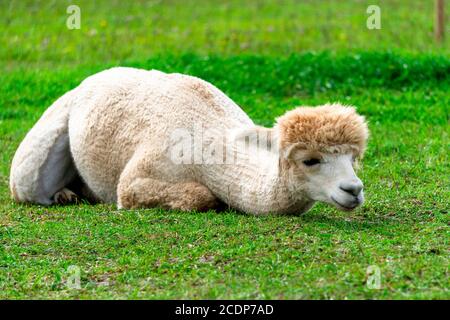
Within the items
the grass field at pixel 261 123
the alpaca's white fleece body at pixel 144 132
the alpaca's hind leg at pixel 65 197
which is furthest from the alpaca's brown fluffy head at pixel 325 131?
the alpaca's hind leg at pixel 65 197

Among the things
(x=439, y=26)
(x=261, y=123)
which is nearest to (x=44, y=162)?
(x=261, y=123)

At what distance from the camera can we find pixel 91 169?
872 cm

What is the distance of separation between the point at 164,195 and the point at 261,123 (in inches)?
140

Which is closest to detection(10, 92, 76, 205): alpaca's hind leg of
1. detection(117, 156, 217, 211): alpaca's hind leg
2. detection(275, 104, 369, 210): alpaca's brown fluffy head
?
detection(117, 156, 217, 211): alpaca's hind leg

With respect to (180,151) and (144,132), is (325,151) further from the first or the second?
(144,132)

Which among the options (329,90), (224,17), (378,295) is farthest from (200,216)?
(224,17)

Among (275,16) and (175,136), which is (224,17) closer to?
(275,16)

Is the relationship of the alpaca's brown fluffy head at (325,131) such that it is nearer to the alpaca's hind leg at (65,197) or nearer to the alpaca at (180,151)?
the alpaca at (180,151)

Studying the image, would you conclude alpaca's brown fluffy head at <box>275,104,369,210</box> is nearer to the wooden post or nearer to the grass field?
the grass field

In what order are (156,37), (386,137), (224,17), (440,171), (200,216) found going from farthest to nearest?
(224,17) < (156,37) < (386,137) < (440,171) < (200,216)

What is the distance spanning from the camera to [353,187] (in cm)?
701

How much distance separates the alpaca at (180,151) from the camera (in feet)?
23.7

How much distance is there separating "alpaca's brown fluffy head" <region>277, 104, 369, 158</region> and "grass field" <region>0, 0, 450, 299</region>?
1.83 feet
